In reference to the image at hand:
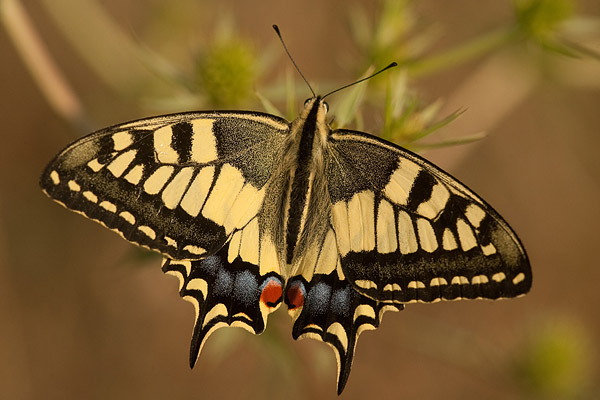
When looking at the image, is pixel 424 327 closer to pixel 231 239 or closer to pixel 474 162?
pixel 231 239

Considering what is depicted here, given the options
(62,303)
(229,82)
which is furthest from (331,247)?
(62,303)

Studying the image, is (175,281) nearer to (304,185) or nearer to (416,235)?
(304,185)

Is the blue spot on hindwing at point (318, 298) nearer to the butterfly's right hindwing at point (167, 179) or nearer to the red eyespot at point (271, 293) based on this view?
the red eyespot at point (271, 293)

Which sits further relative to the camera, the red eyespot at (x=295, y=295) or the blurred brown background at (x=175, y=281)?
the blurred brown background at (x=175, y=281)

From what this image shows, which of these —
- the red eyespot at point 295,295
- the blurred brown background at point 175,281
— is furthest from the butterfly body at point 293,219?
the blurred brown background at point 175,281

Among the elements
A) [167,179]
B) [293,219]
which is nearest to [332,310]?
[293,219]

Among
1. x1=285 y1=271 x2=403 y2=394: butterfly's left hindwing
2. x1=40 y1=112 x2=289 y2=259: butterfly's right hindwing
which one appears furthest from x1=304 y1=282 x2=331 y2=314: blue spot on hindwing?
x1=40 y1=112 x2=289 y2=259: butterfly's right hindwing

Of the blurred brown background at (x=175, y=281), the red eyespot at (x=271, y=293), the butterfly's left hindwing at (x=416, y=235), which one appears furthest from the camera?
the blurred brown background at (x=175, y=281)

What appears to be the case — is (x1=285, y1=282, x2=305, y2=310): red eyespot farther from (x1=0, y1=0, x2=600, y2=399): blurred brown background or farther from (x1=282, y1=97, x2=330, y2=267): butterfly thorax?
(x1=0, y1=0, x2=600, y2=399): blurred brown background
